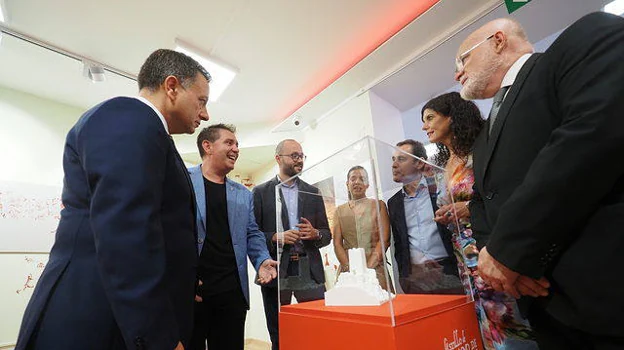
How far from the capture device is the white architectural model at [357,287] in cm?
110

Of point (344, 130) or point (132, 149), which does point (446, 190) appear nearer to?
point (132, 149)

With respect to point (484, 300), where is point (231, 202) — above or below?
above

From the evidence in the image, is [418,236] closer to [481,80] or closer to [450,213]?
[450,213]

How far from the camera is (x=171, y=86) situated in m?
1.14

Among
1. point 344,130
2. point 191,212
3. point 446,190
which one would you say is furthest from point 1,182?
point 446,190

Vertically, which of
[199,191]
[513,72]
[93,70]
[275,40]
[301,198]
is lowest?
[301,198]

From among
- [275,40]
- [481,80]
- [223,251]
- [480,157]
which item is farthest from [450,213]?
[275,40]

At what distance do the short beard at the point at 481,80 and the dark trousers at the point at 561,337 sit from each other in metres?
0.87

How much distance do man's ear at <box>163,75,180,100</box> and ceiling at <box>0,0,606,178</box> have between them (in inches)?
67.1

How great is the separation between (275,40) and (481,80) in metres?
2.18

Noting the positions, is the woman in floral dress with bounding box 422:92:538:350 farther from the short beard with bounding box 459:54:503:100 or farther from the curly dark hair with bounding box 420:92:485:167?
the short beard with bounding box 459:54:503:100

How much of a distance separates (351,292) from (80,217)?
92 centimetres

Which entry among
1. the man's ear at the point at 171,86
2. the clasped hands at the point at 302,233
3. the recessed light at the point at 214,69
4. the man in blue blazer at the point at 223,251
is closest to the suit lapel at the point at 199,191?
the man in blue blazer at the point at 223,251

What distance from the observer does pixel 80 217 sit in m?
0.82
